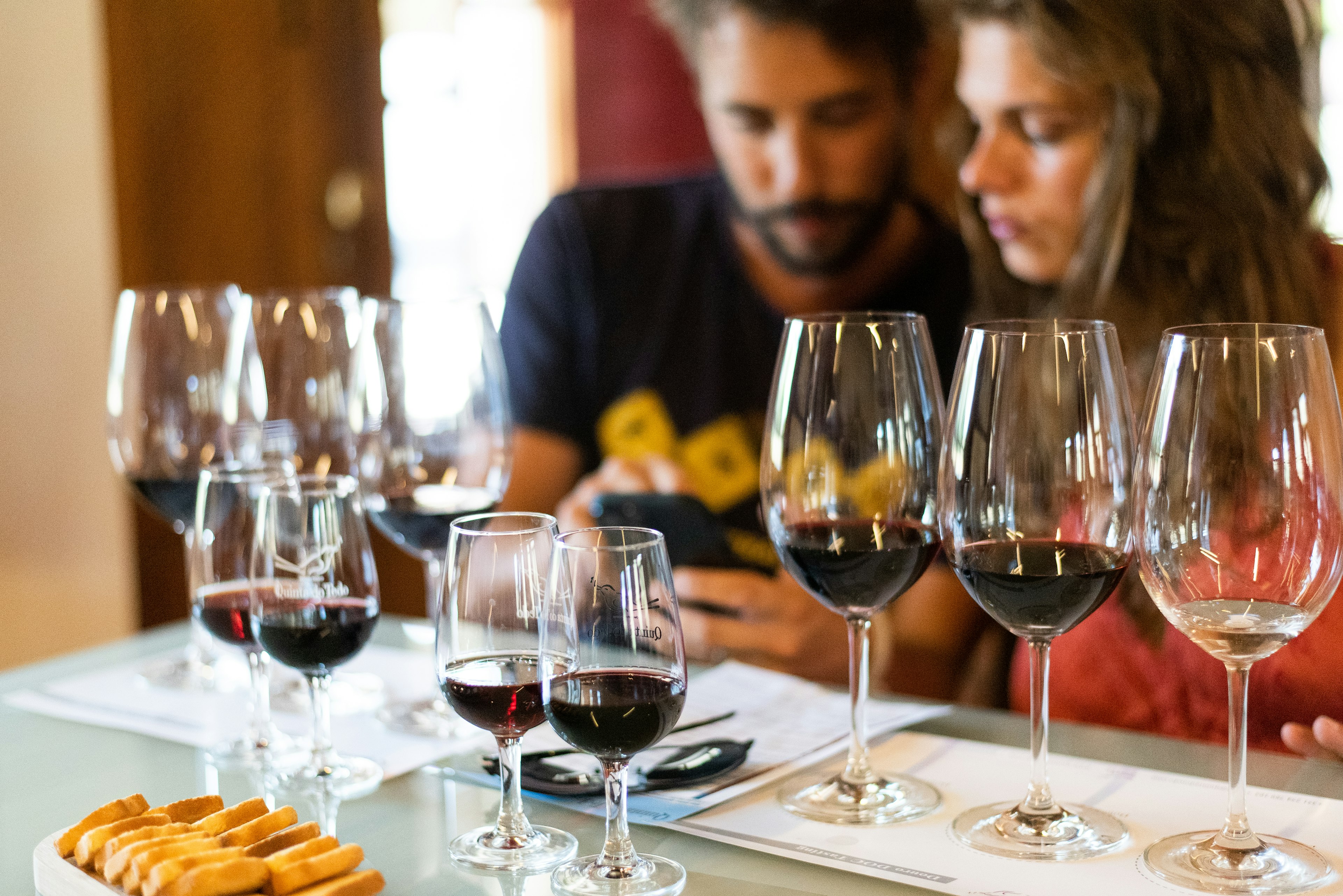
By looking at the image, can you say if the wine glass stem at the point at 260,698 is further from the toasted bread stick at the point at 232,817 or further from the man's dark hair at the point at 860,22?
the man's dark hair at the point at 860,22

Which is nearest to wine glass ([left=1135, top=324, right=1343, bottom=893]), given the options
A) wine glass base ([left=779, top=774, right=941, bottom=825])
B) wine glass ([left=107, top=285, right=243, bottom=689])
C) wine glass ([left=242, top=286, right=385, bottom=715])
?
wine glass base ([left=779, top=774, right=941, bottom=825])

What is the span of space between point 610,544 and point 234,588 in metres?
0.41

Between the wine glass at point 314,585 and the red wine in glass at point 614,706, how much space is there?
0.25 meters

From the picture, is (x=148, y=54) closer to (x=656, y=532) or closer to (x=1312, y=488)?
(x=656, y=532)

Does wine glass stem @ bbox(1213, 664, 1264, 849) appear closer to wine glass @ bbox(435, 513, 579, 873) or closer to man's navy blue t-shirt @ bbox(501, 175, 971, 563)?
wine glass @ bbox(435, 513, 579, 873)

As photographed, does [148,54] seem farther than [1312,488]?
Yes

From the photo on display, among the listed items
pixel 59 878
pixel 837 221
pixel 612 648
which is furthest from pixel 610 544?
pixel 837 221

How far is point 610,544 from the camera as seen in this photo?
748mm

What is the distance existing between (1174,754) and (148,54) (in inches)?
89.5

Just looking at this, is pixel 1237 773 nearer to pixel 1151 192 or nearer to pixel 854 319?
pixel 854 319

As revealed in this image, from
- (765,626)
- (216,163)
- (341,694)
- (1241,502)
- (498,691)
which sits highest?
(216,163)

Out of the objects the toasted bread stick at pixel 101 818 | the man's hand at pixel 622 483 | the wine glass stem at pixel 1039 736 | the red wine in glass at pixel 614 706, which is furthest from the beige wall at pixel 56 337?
the wine glass stem at pixel 1039 736

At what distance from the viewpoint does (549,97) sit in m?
2.59

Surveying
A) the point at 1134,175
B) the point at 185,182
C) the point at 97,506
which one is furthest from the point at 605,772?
the point at 185,182
